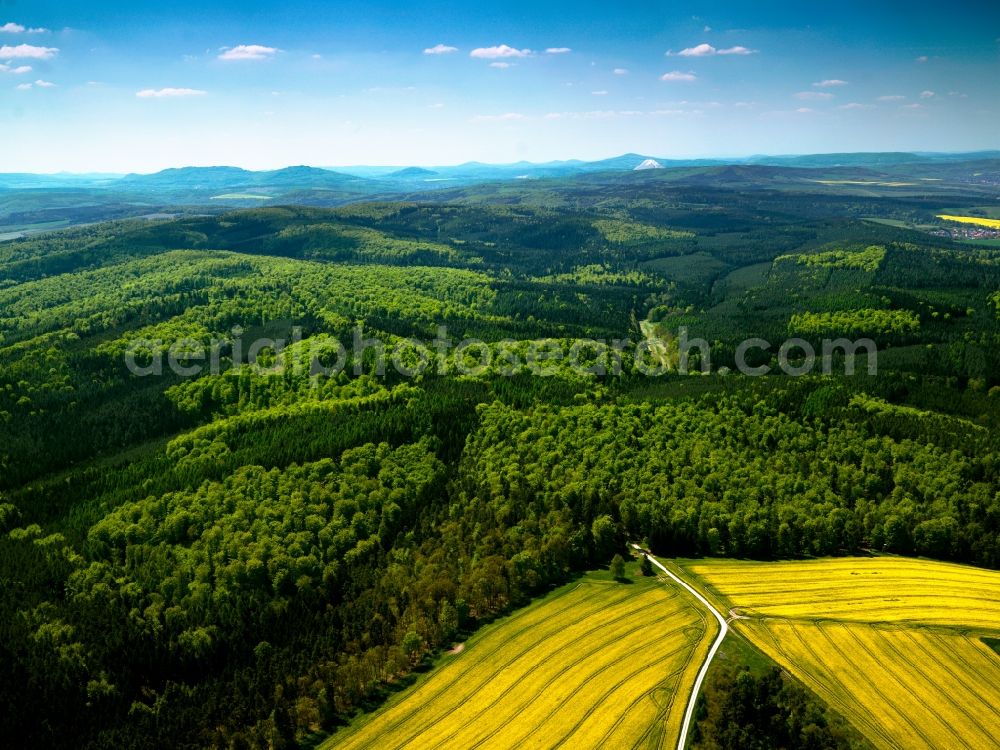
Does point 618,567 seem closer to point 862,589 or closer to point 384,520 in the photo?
point 862,589

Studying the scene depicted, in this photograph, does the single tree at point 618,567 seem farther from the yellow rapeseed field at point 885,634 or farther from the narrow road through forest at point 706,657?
the yellow rapeseed field at point 885,634

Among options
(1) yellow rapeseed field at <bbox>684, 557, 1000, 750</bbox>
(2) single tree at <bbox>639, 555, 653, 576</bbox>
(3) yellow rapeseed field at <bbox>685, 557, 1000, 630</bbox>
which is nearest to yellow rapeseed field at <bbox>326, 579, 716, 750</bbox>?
(2) single tree at <bbox>639, 555, 653, 576</bbox>

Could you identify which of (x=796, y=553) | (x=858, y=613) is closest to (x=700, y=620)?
(x=858, y=613)

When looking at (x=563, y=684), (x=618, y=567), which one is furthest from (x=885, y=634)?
(x=563, y=684)

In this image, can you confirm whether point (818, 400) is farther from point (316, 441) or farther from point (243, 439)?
point (243, 439)

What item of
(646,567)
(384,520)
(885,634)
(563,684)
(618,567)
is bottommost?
(563,684)
